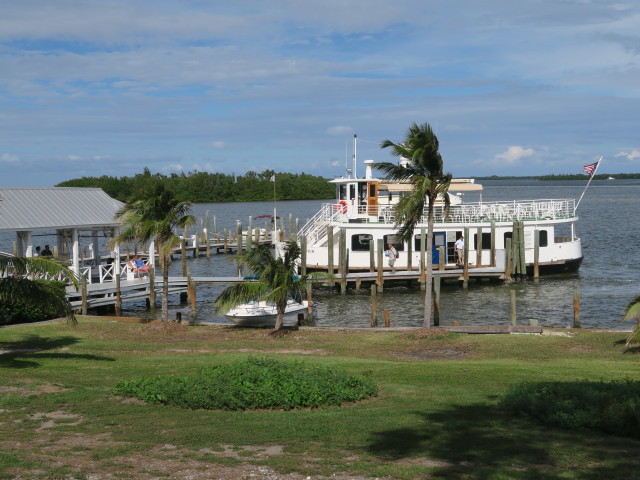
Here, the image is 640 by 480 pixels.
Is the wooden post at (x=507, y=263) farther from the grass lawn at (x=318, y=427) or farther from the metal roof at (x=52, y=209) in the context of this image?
the grass lawn at (x=318, y=427)

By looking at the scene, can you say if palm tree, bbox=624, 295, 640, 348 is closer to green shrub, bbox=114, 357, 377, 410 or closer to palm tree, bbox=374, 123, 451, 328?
palm tree, bbox=374, 123, 451, 328

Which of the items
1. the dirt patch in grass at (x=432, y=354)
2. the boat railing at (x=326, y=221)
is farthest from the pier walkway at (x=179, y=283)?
the dirt patch in grass at (x=432, y=354)

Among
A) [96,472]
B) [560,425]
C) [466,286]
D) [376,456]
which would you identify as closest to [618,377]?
[560,425]

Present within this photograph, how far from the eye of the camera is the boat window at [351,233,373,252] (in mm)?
43625

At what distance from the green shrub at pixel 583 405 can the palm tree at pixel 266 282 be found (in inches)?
456

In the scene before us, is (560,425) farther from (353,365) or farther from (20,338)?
(20,338)

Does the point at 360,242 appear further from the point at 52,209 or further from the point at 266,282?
the point at 266,282

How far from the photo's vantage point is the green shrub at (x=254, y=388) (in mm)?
13305

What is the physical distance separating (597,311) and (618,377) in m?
19.3

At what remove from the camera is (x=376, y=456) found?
33.6ft

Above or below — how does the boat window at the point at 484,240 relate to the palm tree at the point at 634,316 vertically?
above

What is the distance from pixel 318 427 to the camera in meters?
11.8

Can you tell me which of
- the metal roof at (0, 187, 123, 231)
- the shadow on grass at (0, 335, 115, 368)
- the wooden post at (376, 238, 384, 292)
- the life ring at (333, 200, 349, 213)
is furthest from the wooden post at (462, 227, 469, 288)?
the shadow on grass at (0, 335, 115, 368)

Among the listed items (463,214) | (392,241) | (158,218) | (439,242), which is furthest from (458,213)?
(158,218)
